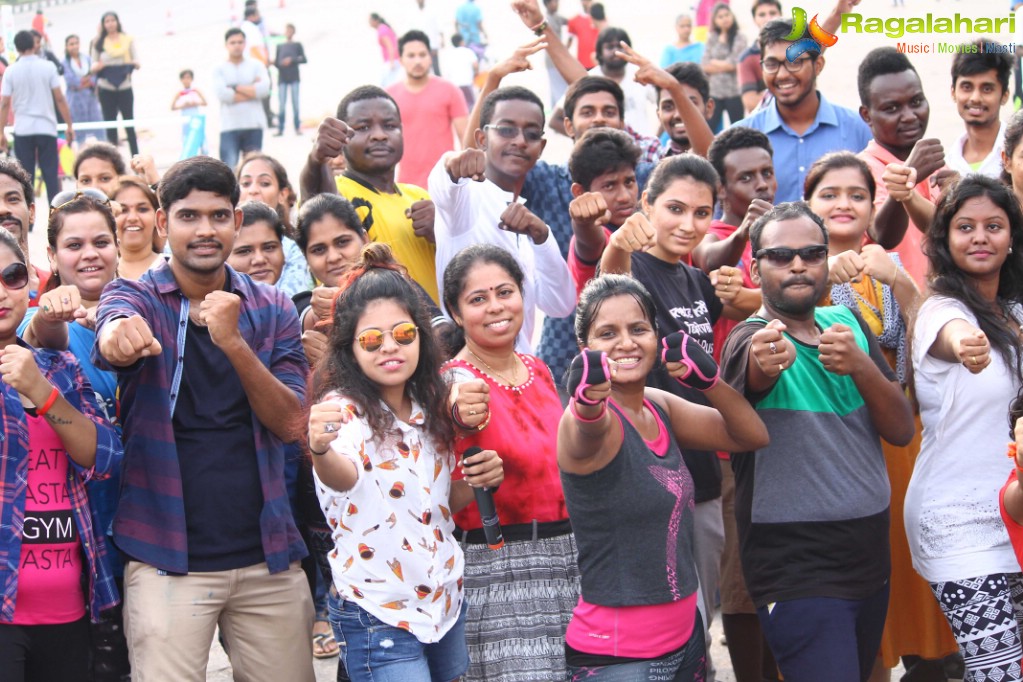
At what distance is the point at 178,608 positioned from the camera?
3662mm

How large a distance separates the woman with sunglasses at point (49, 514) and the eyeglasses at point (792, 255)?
7.16 feet

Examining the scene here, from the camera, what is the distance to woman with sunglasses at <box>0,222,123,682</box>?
11.9 ft

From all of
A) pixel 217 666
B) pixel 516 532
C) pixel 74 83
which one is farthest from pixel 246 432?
pixel 74 83

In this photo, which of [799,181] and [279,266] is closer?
[279,266]

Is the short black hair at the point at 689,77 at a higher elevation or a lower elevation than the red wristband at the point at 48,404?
higher

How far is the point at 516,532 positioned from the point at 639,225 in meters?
1.14

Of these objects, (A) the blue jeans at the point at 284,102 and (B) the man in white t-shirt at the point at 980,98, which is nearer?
(B) the man in white t-shirt at the point at 980,98

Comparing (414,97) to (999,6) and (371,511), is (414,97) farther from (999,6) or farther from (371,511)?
(999,6)

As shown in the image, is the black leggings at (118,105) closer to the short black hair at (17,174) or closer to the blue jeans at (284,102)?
the blue jeans at (284,102)

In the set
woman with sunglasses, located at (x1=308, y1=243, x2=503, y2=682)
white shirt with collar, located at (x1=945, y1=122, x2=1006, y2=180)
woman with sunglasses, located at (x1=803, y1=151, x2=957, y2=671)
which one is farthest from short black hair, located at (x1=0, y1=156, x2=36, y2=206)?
white shirt with collar, located at (x1=945, y1=122, x2=1006, y2=180)

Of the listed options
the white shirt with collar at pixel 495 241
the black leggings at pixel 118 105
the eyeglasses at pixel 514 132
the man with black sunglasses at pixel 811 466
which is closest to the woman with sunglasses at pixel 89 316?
the white shirt with collar at pixel 495 241

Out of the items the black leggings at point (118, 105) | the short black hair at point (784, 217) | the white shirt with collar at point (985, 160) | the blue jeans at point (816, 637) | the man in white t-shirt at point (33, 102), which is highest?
the black leggings at point (118, 105)

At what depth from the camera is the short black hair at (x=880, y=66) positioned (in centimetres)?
575

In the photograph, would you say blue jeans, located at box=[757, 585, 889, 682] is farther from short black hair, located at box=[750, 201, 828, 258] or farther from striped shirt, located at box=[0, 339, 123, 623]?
striped shirt, located at box=[0, 339, 123, 623]
